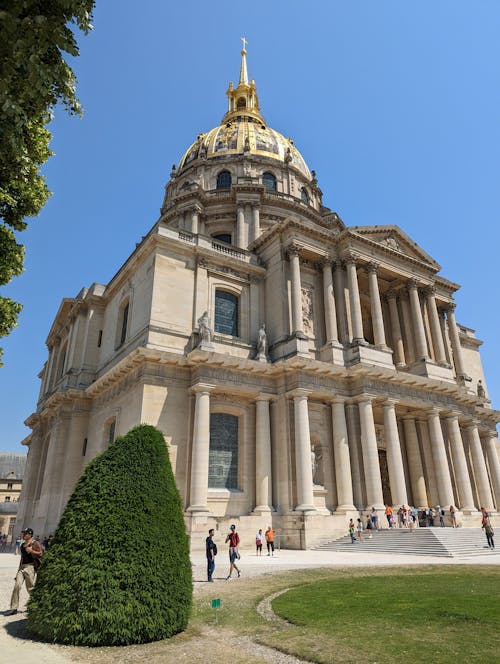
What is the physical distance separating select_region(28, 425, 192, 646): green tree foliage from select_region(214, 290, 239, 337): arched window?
19279 mm

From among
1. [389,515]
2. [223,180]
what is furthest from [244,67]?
[389,515]

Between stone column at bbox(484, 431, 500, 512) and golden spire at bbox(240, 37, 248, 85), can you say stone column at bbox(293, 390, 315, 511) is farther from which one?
golden spire at bbox(240, 37, 248, 85)

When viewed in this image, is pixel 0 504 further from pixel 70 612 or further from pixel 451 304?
pixel 70 612

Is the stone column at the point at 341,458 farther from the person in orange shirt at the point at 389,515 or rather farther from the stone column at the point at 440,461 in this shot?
the stone column at the point at 440,461

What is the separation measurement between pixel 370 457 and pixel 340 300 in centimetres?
992

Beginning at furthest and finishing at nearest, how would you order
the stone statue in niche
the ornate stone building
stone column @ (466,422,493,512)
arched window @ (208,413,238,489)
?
stone column @ (466,422,493,512), the stone statue in niche, arched window @ (208,413,238,489), the ornate stone building

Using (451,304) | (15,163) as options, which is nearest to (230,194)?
(451,304)

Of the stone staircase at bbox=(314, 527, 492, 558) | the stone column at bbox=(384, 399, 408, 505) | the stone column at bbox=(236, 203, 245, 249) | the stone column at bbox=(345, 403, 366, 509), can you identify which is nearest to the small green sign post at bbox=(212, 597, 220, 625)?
the stone staircase at bbox=(314, 527, 492, 558)

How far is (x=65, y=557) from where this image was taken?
745cm

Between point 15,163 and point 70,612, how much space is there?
8.11 meters

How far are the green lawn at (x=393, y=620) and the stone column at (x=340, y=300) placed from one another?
17.6 meters

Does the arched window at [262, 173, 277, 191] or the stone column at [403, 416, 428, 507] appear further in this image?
the arched window at [262, 173, 277, 191]

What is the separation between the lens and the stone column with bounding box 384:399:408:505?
25500 millimetres

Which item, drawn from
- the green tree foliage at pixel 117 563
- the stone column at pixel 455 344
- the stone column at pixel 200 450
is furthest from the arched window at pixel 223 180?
the green tree foliage at pixel 117 563
